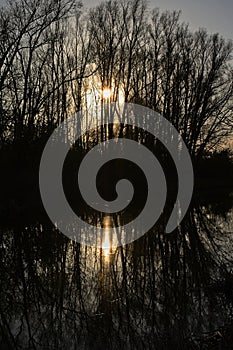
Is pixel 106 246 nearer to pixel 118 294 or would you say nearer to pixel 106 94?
pixel 118 294

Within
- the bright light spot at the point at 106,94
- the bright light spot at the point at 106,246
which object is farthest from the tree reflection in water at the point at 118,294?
the bright light spot at the point at 106,94

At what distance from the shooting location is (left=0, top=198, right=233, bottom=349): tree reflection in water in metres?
5.38

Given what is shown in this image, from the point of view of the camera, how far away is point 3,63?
23609 mm

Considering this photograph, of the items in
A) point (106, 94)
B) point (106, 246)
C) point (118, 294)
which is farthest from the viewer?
point (106, 94)

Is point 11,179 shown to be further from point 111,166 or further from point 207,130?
point 207,130

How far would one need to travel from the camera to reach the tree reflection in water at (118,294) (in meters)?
5.38

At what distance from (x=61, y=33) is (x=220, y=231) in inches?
989

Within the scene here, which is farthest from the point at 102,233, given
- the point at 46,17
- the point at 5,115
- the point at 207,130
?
the point at 207,130

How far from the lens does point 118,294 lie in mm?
7332

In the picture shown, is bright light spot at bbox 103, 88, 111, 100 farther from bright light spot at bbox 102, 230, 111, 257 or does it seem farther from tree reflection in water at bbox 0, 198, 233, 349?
tree reflection in water at bbox 0, 198, 233, 349

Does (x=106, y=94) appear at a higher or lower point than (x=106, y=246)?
higher

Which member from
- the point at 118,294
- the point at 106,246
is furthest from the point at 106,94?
the point at 118,294

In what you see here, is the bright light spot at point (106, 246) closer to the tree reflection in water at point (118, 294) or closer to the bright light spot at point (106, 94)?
the tree reflection in water at point (118, 294)

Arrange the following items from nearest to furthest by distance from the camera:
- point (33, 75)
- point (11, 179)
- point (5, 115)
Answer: point (5, 115) < point (11, 179) < point (33, 75)
